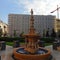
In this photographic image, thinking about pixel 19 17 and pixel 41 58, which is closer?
pixel 41 58

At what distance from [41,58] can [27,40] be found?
8.10ft

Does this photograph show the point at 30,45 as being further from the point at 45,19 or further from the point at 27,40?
the point at 45,19

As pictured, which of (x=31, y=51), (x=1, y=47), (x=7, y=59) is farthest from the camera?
(x=1, y=47)

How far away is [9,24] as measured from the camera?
83.8 m

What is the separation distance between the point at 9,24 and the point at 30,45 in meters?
71.8

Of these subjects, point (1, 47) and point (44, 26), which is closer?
point (1, 47)

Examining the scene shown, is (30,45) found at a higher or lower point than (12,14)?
lower

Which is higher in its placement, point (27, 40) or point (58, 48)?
point (27, 40)

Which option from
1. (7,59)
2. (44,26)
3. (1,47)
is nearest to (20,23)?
(44,26)

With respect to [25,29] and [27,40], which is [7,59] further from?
[25,29]

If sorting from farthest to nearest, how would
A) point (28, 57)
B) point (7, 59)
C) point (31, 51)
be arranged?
point (31, 51) → point (7, 59) → point (28, 57)

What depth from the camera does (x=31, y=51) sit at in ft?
42.0

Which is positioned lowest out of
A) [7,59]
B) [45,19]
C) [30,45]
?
[7,59]

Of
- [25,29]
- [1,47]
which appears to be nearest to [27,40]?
[1,47]
